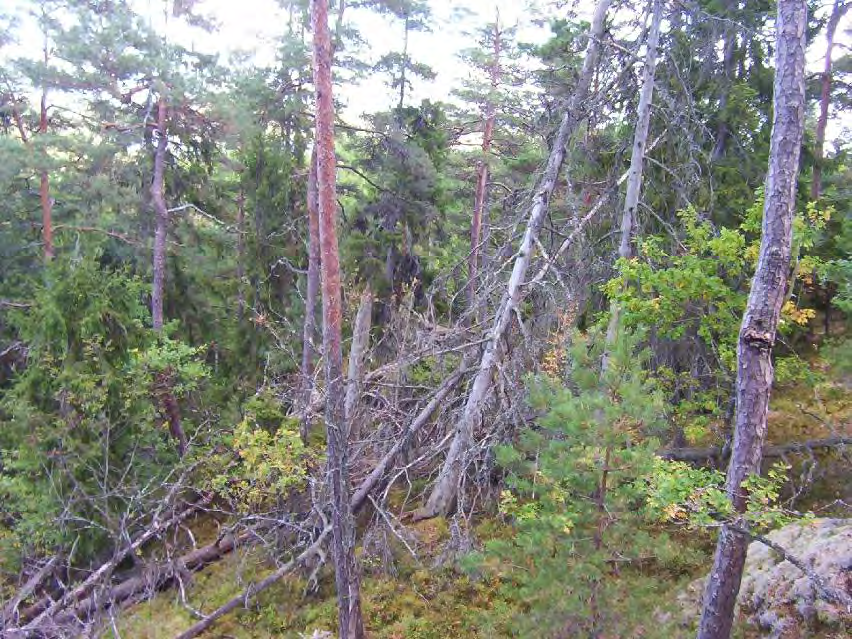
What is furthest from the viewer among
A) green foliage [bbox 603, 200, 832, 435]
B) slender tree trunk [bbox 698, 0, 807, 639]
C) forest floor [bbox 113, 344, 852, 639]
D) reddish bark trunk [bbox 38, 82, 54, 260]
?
reddish bark trunk [bbox 38, 82, 54, 260]

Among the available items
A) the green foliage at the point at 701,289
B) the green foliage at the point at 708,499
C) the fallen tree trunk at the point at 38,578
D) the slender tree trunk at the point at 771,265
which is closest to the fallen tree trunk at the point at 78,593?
the fallen tree trunk at the point at 38,578

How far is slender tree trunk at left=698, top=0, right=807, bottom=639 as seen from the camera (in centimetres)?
425

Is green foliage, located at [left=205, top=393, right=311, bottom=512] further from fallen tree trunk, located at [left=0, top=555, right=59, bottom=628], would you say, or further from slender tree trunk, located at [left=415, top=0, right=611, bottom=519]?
slender tree trunk, located at [left=415, top=0, right=611, bottom=519]

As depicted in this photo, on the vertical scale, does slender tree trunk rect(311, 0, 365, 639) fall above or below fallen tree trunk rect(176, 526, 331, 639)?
above

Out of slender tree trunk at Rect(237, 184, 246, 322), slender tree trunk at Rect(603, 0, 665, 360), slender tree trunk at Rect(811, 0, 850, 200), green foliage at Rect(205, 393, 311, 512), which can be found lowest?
green foliage at Rect(205, 393, 311, 512)

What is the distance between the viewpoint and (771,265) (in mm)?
4297

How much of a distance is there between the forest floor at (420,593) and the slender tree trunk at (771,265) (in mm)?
2153

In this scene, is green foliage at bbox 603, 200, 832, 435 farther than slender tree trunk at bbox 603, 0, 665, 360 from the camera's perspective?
No

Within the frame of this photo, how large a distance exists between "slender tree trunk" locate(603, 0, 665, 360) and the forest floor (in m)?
2.60

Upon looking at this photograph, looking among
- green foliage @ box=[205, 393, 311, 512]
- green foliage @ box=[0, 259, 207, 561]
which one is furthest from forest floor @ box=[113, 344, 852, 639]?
green foliage @ box=[0, 259, 207, 561]

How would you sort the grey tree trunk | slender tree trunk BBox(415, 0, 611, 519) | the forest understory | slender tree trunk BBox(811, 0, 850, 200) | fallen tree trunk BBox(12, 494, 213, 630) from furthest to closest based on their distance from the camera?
slender tree trunk BBox(811, 0, 850, 200)
the grey tree trunk
fallen tree trunk BBox(12, 494, 213, 630)
slender tree trunk BBox(415, 0, 611, 519)
the forest understory

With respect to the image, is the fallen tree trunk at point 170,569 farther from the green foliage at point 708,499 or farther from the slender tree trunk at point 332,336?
the green foliage at point 708,499

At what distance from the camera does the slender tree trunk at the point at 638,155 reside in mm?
6836

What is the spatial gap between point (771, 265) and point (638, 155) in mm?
3304
